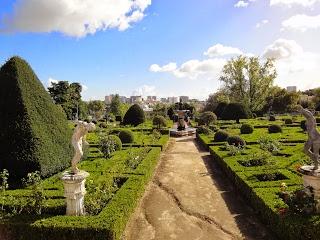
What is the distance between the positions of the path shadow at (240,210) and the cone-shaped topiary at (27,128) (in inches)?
233

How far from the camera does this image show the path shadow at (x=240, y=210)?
26.8 feet

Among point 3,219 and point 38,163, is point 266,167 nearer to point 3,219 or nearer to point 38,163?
point 38,163

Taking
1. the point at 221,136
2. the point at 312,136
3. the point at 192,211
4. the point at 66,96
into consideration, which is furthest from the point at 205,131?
the point at 66,96

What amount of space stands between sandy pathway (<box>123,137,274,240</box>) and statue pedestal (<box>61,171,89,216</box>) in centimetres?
135

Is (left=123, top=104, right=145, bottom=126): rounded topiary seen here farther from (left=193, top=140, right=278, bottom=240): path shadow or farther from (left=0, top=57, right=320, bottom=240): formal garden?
(left=193, top=140, right=278, bottom=240): path shadow

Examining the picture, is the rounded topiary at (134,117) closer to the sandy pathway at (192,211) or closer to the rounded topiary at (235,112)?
the rounded topiary at (235,112)

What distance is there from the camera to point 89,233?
720 centimetres

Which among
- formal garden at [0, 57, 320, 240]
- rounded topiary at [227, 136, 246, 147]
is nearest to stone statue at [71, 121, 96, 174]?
formal garden at [0, 57, 320, 240]

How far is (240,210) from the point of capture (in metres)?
9.94

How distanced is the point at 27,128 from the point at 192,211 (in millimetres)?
6046

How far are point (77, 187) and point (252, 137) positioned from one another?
1713cm

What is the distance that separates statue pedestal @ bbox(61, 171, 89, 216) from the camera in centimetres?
793

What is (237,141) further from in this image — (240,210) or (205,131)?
(240,210)

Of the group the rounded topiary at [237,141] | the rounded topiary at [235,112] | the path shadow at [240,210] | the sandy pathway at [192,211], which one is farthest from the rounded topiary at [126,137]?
the rounded topiary at [235,112]
